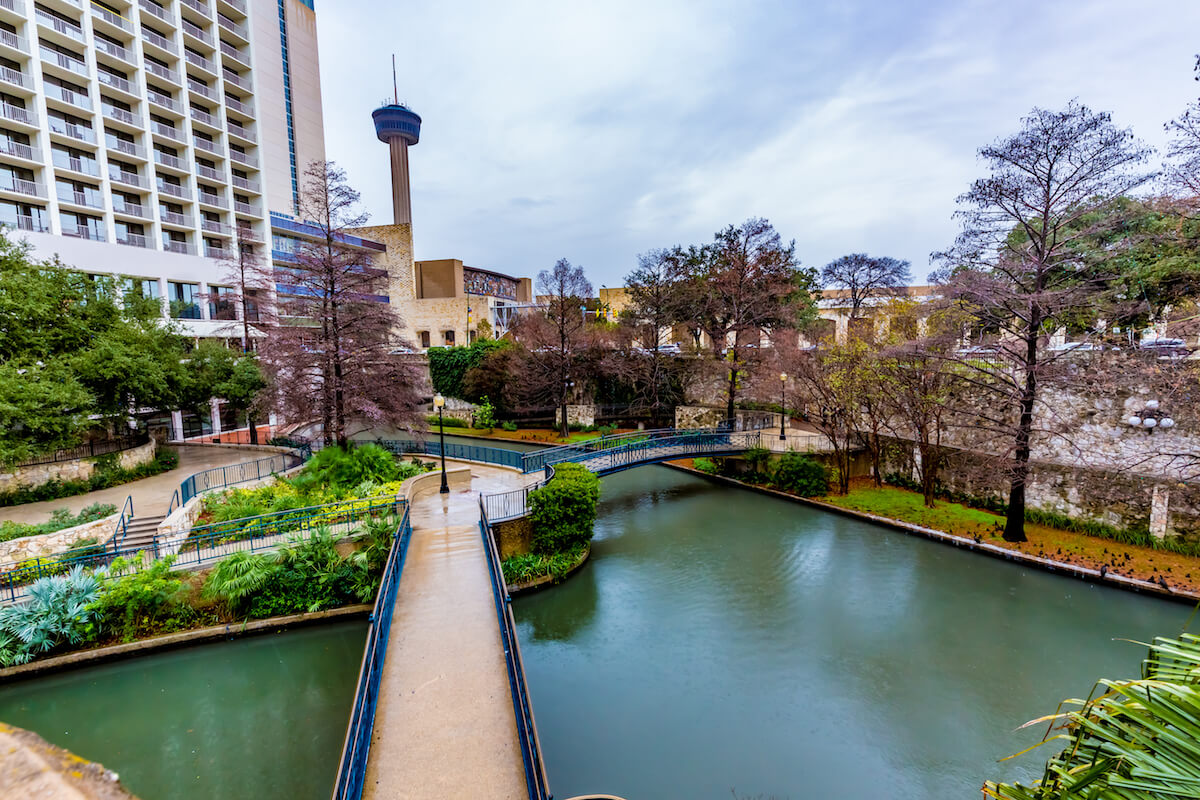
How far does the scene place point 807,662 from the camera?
10211 millimetres

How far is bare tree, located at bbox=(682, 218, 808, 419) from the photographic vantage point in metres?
24.5

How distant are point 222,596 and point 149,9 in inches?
1329

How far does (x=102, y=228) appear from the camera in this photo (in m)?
26.0

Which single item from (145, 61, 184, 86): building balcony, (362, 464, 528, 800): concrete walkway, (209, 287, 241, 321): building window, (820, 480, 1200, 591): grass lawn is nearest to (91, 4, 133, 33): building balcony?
(145, 61, 184, 86): building balcony

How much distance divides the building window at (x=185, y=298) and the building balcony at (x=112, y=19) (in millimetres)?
11797

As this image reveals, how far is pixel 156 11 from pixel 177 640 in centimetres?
3459

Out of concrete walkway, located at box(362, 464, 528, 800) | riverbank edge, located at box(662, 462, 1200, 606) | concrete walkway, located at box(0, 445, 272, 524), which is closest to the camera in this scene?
concrete walkway, located at box(362, 464, 528, 800)

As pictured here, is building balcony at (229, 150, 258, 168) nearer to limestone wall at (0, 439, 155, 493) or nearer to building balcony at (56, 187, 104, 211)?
building balcony at (56, 187, 104, 211)

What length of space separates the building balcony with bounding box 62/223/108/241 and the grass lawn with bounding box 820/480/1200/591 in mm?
35289

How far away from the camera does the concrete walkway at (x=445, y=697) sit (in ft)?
18.5

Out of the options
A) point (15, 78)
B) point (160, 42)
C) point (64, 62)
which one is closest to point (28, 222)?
point (15, 78)

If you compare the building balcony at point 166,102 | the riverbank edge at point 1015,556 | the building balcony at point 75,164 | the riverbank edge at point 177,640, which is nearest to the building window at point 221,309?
the building balcony at point 75,164

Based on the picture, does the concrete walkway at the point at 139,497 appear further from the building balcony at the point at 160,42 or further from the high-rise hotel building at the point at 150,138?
the building balcony at the point at 160,42

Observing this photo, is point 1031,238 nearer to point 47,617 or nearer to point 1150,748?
point 1150,748
